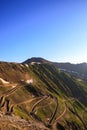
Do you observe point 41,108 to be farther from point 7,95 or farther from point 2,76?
point 2,76

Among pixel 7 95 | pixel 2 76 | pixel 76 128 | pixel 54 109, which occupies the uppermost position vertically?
pixel 2 76

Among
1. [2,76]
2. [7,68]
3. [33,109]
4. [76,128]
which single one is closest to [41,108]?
[33,109]

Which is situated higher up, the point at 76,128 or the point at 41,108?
the point at 41,108

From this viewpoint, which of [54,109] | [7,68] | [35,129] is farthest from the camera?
[7,68]

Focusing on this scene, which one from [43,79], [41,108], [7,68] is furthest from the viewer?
[43,79]

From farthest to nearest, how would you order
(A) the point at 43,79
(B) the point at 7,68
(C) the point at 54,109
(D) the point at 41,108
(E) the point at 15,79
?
1. (A) the point at 43,79
2. (B) the point at 7,68
3. (E) the point at 15,79
4. (C) the point at 54,109
5. (D) the point at 41,108

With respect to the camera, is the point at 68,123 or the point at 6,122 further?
the point at 68,123

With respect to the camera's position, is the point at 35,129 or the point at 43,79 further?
the point at 43,79

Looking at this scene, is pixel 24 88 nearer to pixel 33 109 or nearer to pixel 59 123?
pixel 33 109

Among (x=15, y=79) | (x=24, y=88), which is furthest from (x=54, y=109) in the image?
(x=15, y=79)
